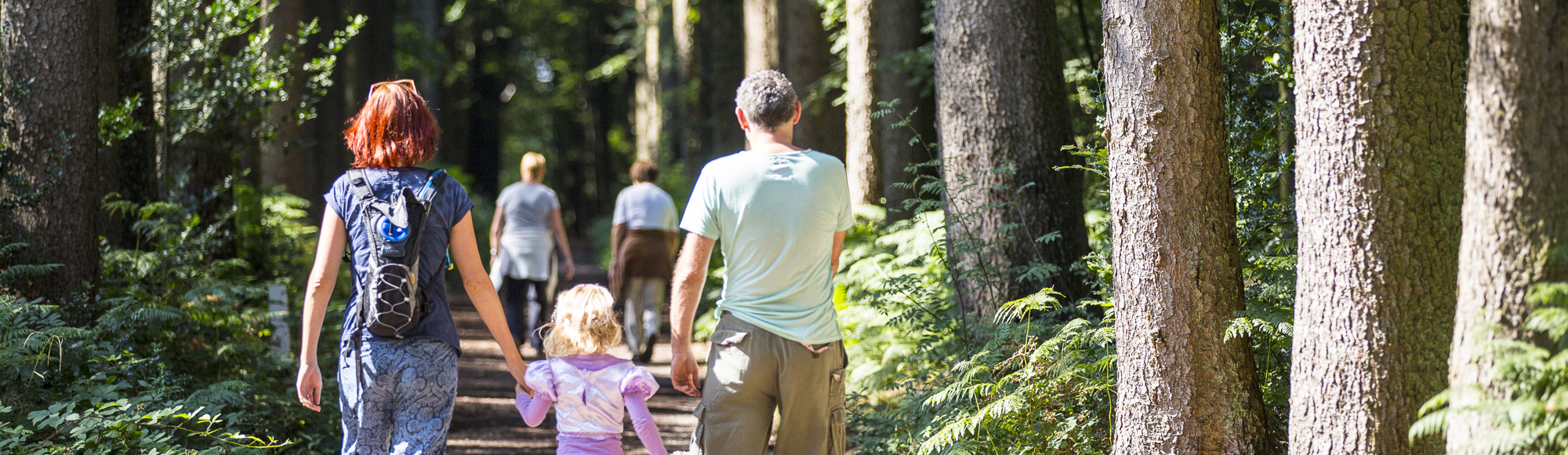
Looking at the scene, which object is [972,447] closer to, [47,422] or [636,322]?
[47,422]

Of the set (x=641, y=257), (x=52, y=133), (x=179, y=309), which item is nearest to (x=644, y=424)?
(x=179, y=309)

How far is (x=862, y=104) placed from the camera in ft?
31.6

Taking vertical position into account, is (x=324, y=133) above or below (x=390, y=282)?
above

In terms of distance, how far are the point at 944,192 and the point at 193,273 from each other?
17.1ft

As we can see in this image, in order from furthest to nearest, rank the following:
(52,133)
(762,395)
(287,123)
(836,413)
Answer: (287,123)
(52,133)
(836,413)
(762,395)

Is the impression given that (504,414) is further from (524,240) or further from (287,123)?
(287,123)

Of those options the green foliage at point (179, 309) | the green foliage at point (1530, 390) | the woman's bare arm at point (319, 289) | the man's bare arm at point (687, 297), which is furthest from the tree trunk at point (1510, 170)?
the green foliage at point (179, 309)

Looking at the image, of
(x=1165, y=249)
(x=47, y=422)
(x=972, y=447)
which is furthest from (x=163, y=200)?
(x=1165, y=249)

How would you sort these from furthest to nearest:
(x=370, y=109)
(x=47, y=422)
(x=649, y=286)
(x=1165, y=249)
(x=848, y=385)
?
(x=649, y=286) → (x=848, y=385) → (x=47, y=422) → (x=1165, y=249) → (x=370, y=109)

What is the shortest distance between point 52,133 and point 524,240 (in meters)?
3.63

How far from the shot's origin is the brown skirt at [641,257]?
30.5ft

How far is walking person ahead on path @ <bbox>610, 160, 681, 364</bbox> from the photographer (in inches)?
364

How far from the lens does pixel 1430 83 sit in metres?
3.33

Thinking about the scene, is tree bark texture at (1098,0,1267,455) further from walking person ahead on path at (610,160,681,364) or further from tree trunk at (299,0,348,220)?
tree trunk at (299,0,348,220)
